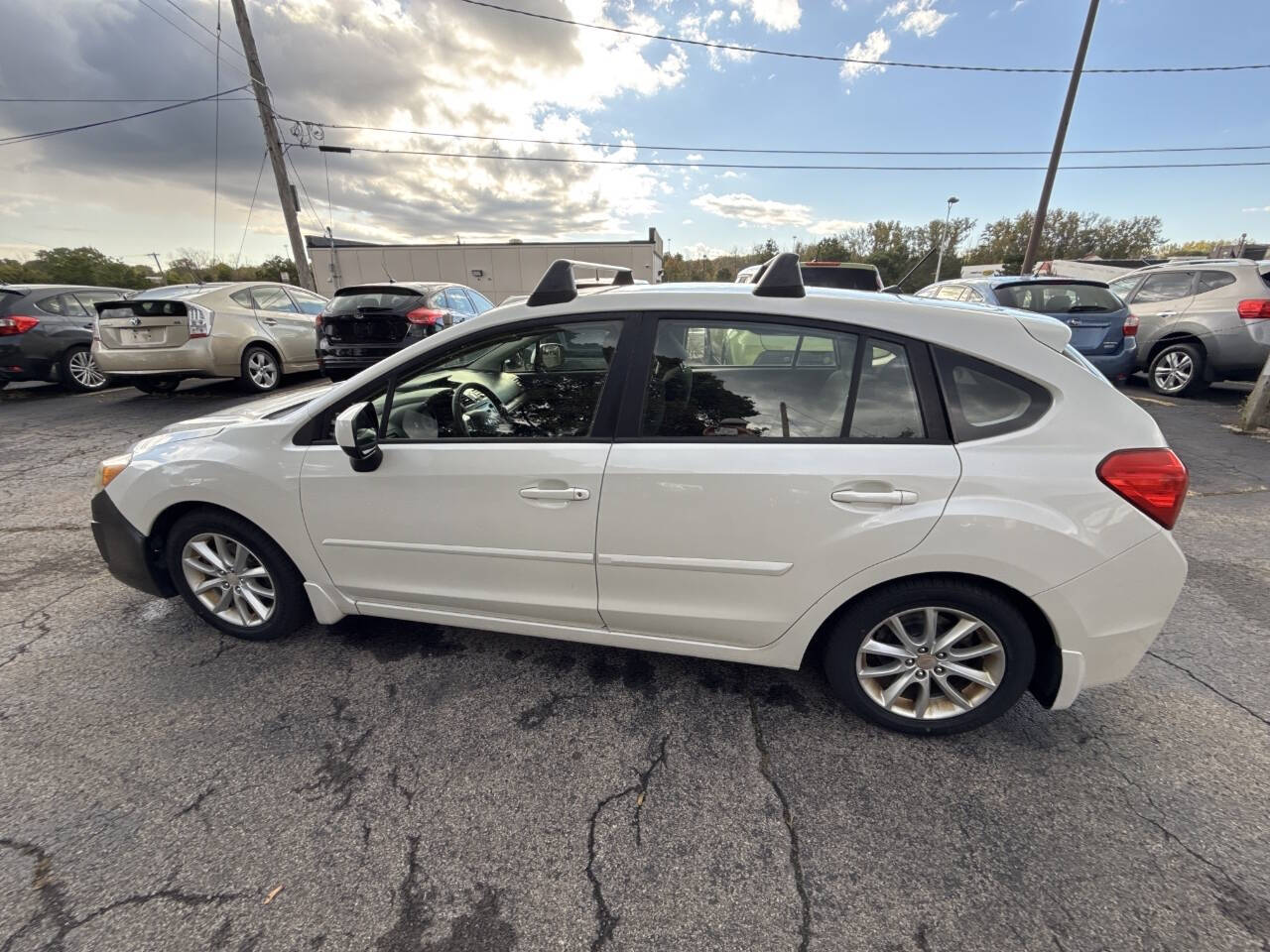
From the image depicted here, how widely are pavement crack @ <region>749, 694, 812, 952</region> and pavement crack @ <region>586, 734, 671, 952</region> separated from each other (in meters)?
0.35

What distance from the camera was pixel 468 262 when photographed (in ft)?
94.4

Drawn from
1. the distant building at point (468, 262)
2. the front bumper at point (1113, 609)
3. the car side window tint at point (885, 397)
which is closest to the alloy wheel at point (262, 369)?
the car side window tint at point (885, 397)

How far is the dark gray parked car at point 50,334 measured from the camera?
755 cm

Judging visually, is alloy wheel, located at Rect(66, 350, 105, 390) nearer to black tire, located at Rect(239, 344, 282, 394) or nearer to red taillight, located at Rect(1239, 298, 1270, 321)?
black tire, located at Rect(239, 344, 282, 394)

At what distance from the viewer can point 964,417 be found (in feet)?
5.94

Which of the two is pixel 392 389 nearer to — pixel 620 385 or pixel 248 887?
pixel 620 385

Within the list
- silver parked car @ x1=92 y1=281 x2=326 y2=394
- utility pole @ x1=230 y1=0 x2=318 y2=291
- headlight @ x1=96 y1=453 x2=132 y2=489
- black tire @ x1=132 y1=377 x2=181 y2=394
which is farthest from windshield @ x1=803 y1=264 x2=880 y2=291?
utility pole @ x1=230 y1=0 x2=318 y2=291

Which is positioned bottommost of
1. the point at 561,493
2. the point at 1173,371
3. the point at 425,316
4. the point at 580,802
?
the point at 580,802

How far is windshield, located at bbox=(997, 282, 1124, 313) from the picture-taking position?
670 cm

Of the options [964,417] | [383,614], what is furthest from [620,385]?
[383,614]

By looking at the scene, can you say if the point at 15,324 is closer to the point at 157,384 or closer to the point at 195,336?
the point at 157,384

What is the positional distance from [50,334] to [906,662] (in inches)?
451

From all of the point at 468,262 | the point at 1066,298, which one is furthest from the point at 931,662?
the point at 468,262

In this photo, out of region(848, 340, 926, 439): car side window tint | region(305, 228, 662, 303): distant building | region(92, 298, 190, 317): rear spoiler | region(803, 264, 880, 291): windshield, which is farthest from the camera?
region(305, 228, 662, 303): distant building
